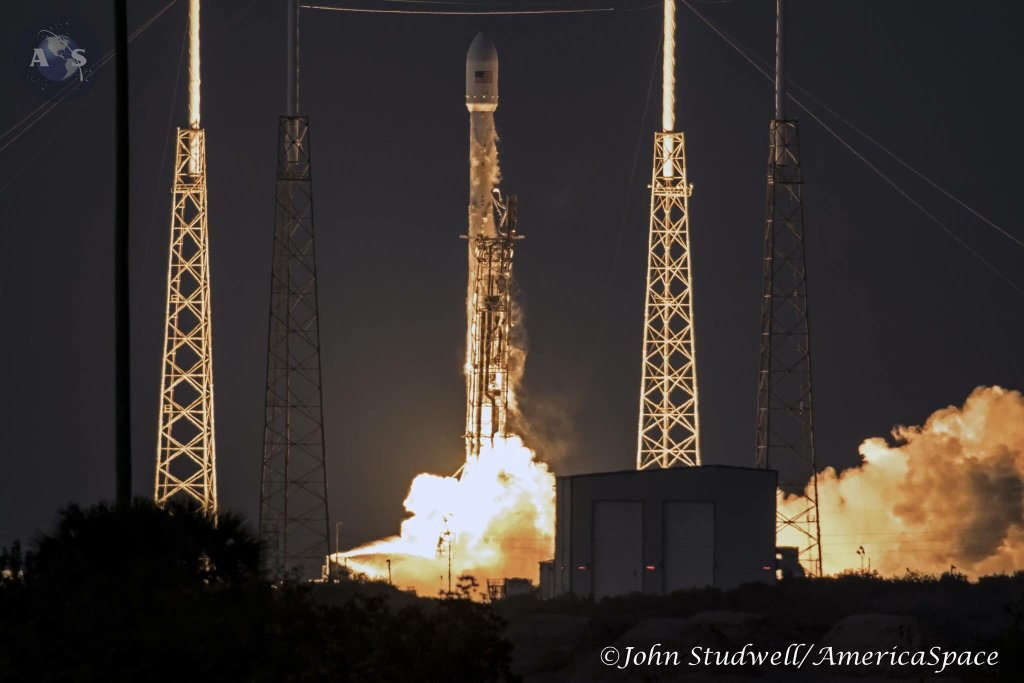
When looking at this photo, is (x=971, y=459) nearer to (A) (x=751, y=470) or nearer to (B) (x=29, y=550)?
(A) (x=751, y=470)

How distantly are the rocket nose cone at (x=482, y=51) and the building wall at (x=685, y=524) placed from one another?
21576mm

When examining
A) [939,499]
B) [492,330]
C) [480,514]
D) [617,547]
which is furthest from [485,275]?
[617,547]

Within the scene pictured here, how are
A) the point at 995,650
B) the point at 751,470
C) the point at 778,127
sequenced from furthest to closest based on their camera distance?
1. the point at 778,127
2. the point at 751,470
3. the point at 995,650

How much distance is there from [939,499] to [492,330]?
1412cm

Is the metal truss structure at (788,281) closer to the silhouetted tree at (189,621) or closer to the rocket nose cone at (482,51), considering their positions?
the rocket nose cone at (482,51)

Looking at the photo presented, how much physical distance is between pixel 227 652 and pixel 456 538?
3892 cm

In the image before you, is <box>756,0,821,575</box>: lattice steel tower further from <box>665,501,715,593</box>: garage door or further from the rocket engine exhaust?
the rocket engine exhaust

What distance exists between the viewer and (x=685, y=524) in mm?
50875

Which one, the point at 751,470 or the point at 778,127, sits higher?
the point at 778,127

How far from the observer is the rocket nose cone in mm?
69750

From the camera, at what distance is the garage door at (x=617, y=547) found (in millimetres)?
51125

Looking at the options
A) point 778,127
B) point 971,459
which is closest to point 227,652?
point 778,127

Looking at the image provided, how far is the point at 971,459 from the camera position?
67500mm

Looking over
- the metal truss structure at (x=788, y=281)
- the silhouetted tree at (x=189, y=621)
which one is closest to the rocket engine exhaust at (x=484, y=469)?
the metal truss structure at (x=788, y=281)
